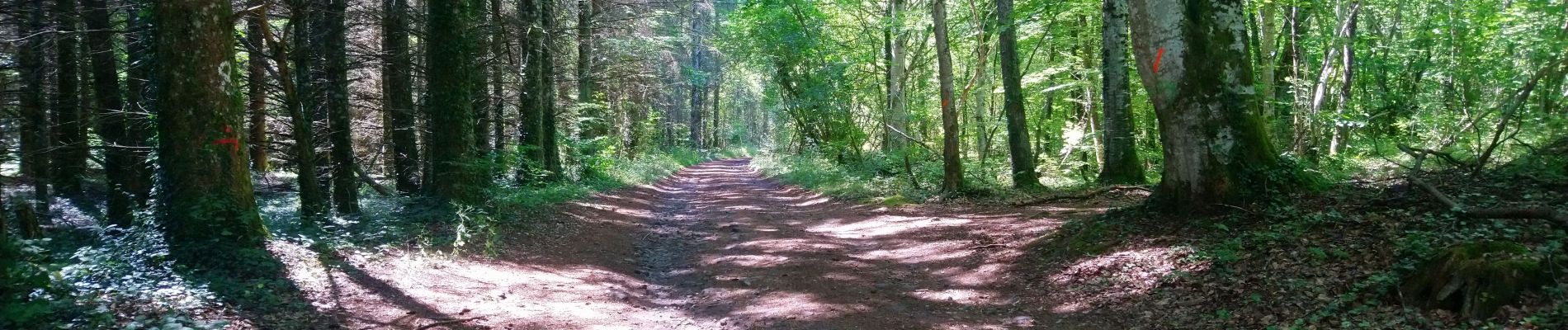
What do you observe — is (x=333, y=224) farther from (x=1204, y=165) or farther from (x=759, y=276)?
(x=1204, y=165)

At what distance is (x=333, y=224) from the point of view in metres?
9.23

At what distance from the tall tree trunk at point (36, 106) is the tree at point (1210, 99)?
1389cm

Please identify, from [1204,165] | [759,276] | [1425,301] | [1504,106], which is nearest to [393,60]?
[759,276]

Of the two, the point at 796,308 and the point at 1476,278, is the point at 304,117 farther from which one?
the point at 1476,278

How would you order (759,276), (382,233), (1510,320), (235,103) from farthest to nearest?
(382,233) → (759,276) → (235,103) → (1510,320)

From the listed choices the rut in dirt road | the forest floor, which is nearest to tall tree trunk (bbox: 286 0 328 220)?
the forest floor

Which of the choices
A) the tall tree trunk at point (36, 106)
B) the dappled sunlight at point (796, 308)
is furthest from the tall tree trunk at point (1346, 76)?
the tall tree trunk at point (36, 106)

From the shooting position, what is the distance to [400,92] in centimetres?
1377

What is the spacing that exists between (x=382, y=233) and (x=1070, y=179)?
1392cm

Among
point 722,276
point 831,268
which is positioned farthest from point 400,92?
→ point 831,268

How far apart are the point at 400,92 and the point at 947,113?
10.4 metres

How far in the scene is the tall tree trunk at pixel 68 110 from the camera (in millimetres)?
10018

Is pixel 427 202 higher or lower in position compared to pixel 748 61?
lower

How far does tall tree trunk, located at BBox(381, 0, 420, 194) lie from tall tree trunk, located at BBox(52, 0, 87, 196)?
3.95 m
